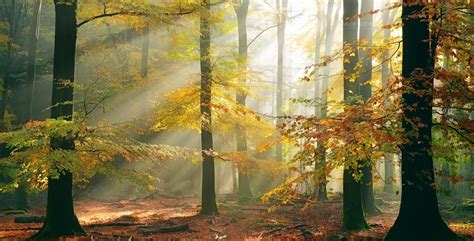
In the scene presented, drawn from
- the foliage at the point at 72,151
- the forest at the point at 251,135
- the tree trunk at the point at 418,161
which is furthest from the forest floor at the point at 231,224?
the foliage at the point at 72,151

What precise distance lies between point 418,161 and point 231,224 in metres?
8.18

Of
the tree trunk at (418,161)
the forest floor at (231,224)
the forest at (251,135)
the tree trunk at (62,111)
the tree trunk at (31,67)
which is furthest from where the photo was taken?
the tree trunk at (31,67)

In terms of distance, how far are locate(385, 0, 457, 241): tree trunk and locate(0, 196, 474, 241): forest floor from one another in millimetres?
1567

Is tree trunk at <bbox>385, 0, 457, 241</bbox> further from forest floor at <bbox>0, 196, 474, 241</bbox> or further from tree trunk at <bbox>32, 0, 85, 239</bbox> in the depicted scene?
tree trunk at <bbox>32, 0, 85, 239</bbox>

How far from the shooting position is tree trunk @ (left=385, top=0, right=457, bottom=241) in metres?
7.76

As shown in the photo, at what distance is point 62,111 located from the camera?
11.1 meters

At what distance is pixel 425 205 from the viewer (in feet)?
26.0

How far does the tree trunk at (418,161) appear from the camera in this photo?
776 cm

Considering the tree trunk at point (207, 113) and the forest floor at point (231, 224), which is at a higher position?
the tree trunk at point (207, 113)

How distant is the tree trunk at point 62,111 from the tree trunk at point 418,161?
8600 mm

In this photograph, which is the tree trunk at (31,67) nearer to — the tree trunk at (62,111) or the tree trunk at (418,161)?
the tree trunk at (62,111)

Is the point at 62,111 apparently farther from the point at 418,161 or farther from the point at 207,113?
the point at 418,161

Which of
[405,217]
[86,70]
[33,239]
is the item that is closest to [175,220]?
[33,239]

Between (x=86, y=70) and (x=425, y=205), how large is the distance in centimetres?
2844
